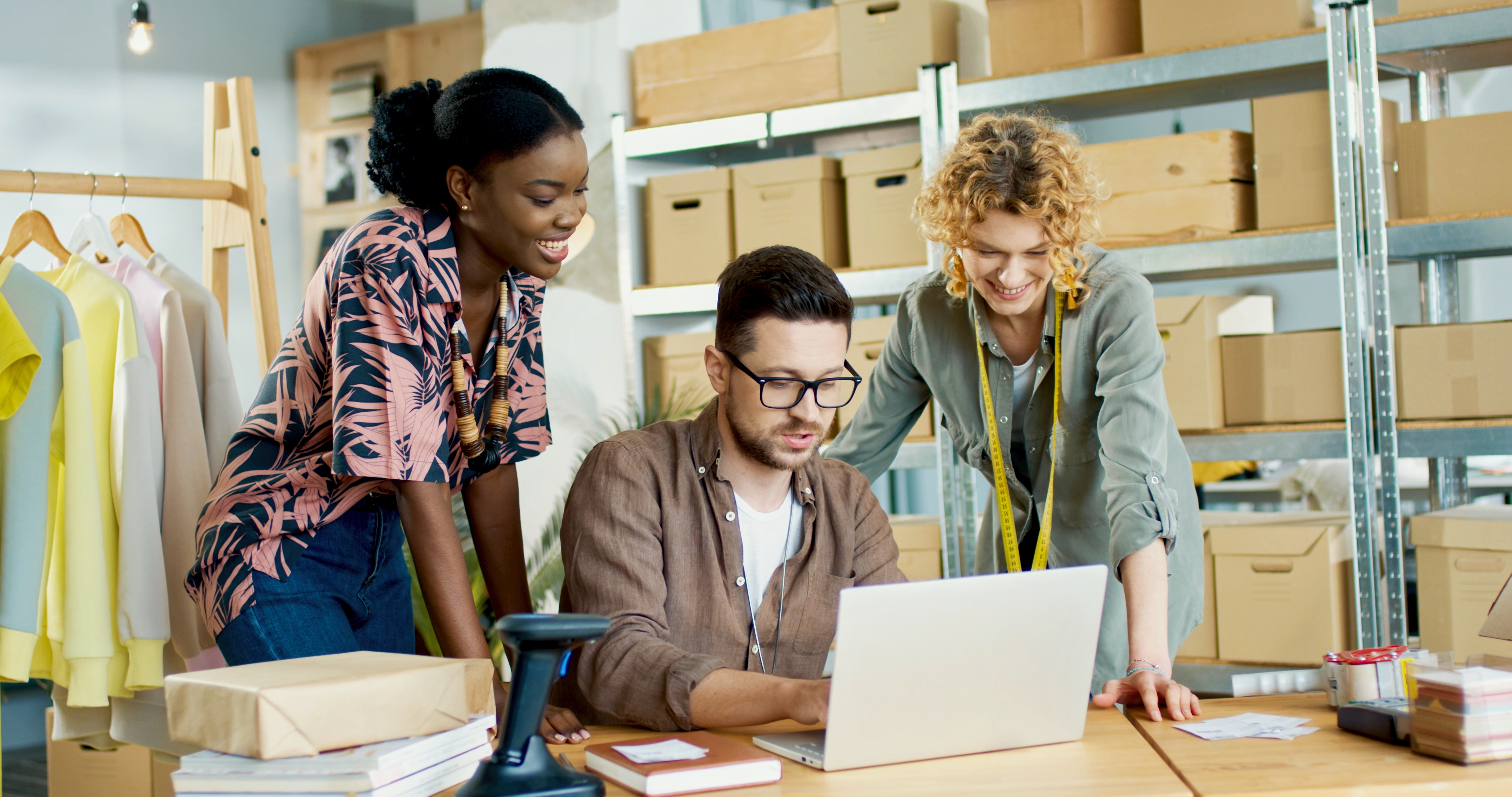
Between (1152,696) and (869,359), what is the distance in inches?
75.0

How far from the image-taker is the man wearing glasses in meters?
1.53

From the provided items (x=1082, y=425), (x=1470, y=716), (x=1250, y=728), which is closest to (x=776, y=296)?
(x=1082, y=425)

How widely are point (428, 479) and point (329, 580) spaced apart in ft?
0.69

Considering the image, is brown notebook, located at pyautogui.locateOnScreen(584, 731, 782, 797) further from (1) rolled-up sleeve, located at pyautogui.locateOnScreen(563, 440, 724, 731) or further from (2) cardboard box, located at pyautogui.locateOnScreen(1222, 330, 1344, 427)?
(2) cardboard box, located at pyautogui.locateOnScreen(1222, 330, 1344, 427)

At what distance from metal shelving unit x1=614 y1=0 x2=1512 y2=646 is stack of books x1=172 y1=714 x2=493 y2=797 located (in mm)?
1993

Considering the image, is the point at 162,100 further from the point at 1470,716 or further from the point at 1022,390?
the point at 1470,716

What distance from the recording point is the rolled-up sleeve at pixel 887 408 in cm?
214

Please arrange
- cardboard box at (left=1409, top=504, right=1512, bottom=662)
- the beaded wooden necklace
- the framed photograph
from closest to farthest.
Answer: the beaded wooden necklace, cardboard box at (left=1409, top=504, right=1512, bottom=662), the framed photograph

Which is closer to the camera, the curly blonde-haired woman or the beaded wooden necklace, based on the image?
the beaded wooden necklace

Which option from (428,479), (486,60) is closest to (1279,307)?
(486,60)

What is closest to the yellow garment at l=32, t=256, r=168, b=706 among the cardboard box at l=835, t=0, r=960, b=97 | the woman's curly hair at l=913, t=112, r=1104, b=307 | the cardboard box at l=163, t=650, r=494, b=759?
the cardboard box at l=163, t=650, r=494, b=759

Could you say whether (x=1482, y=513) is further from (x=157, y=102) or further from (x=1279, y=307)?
(x=157, y=102)

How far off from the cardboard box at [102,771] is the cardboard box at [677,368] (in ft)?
5.25

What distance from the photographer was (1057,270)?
5.93 ft
